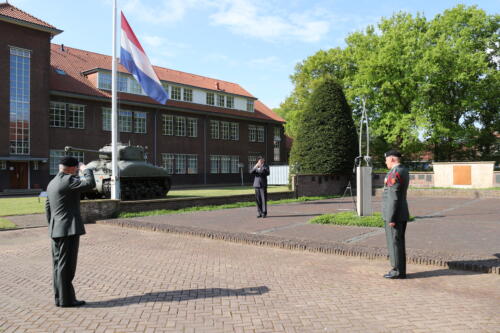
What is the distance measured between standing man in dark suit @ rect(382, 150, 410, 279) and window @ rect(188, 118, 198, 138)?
1265 inches

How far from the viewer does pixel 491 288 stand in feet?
16.4

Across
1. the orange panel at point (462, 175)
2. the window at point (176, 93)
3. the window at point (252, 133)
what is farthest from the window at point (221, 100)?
the orange panel at point (462, 175)

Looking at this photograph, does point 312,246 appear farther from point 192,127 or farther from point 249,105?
point 249,105

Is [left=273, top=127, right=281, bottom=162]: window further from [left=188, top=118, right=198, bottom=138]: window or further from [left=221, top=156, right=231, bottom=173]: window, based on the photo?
[left=188, top=118, right=198, bottom=138]: window

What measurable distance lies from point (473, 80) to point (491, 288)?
106ft

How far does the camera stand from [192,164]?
3688 centimetres

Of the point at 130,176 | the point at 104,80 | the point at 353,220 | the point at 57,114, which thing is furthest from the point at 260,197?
the point at 104,80

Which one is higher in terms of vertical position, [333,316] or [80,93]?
[80,93]

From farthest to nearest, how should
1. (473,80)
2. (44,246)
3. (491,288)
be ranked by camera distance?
(473,80), (44,246), (491,288)

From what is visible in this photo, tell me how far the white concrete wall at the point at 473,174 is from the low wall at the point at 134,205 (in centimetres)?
1307

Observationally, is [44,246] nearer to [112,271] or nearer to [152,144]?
[112,271]

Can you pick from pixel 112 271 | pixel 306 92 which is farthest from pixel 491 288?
pixel 306 92

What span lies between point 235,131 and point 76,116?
15576mm

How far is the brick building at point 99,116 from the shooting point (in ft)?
87.8
